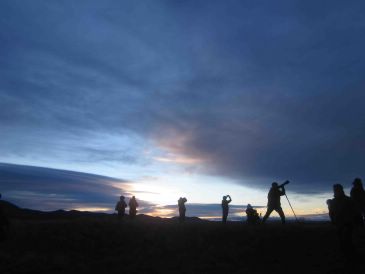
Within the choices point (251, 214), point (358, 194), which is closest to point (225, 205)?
point (251, 214)

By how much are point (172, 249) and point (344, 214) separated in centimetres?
875

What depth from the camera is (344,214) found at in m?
13.5

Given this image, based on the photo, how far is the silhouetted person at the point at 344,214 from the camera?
1348 cm

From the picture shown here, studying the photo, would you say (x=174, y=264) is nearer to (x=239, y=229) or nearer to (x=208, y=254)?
(x=208, y=254)

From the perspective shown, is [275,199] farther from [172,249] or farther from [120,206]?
[120,206]

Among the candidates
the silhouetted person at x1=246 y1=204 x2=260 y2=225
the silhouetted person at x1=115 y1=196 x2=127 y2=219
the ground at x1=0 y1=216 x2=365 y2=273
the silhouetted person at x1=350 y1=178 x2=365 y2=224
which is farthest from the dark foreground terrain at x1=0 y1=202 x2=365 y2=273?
the silhouetted person at x1=115 y1=196 x2=127 y2=219

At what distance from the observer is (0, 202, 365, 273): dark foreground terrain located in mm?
15953

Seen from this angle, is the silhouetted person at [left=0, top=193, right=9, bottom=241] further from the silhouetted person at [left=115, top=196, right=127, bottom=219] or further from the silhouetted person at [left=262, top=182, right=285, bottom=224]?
the silhouetted person at [left=115, top=196, right=127, bottom=219]

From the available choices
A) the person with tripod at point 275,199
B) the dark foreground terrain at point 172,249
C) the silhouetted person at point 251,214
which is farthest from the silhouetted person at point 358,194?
the silhouetted person at point 251,214

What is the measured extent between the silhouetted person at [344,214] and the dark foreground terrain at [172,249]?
84cm

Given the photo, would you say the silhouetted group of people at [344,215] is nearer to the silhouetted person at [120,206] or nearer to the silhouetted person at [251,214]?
the silhouetted person at [251,214]

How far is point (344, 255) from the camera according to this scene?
47.9ft

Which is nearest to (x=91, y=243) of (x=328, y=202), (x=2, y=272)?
(x=2, y=272)

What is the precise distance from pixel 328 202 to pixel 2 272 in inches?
509
